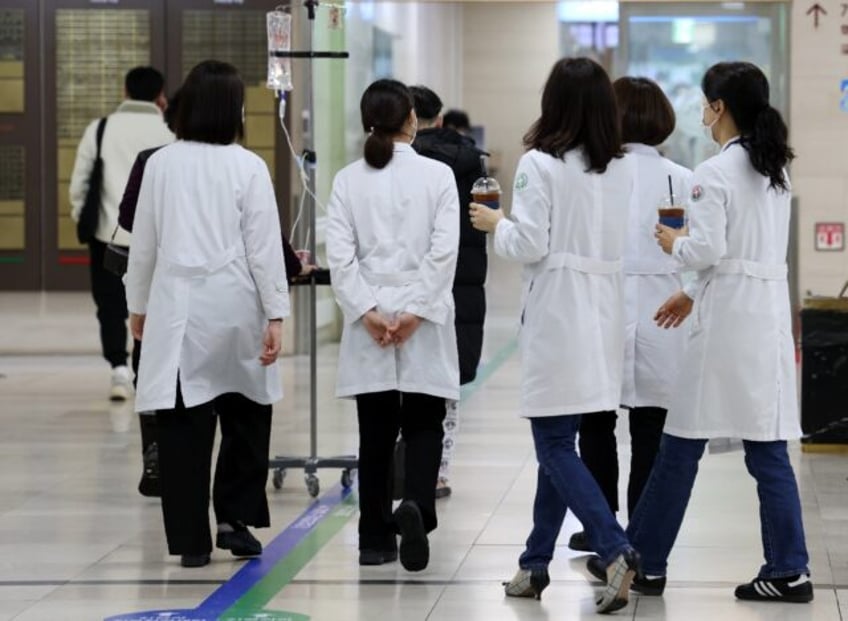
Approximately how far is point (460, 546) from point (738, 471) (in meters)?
1.93

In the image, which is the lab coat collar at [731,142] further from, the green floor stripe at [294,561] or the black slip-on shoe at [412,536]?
the green floor stripe at [294,561]

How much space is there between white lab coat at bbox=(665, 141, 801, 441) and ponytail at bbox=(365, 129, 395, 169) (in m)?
1.04

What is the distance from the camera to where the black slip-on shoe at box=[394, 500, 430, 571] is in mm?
5590

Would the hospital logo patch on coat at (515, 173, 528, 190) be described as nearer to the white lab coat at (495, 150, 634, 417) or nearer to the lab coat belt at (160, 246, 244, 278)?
the white lab coat at (495, 150, 634, 417)

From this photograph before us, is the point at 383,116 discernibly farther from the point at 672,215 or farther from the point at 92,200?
the point at 92,200

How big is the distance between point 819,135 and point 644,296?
23.5 feet

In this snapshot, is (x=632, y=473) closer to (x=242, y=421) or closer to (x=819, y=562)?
(x=819, y=562)

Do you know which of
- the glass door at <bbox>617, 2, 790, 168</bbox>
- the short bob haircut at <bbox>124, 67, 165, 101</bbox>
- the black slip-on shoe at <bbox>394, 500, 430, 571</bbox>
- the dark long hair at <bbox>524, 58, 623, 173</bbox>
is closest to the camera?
the dark long hair at <bbox>524, 58, 623, 173</bbox>

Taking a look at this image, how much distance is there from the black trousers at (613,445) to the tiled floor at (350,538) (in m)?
0.28

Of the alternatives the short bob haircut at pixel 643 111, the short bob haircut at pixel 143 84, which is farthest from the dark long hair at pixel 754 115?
the short bob haircut at pixel 143 84

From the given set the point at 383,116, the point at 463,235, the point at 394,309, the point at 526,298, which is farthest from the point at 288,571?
the point at 463,235

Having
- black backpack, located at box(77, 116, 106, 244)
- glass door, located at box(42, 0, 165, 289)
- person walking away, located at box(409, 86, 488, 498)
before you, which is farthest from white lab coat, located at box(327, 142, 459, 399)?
glass door, located at box(42, 0, 165, 289)

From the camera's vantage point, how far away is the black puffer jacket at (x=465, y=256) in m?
6.80

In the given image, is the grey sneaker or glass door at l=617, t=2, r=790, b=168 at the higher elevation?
glass door at l=617, t=2, r=790, b=168
